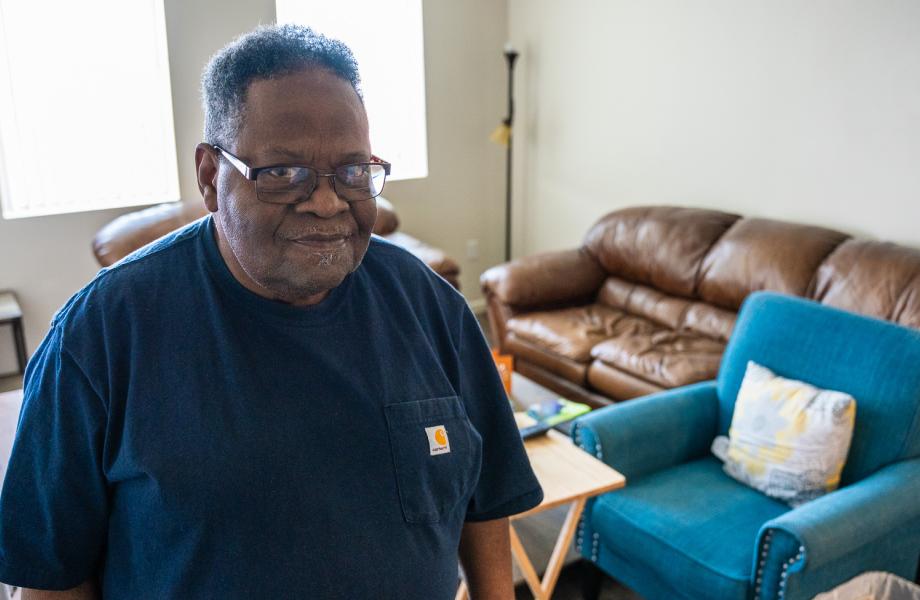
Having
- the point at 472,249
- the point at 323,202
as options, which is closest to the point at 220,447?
the point at 323,202

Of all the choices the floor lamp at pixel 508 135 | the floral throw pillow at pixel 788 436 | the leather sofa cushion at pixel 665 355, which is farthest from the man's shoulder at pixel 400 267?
the floor lamp at pixel 508 135

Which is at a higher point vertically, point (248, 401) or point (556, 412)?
point (248, 401)

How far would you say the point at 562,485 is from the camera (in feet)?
6.79

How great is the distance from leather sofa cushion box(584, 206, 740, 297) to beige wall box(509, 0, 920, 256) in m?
0.29

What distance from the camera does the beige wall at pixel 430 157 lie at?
4.06 metres

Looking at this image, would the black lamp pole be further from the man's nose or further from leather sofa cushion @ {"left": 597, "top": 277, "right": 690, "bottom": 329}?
the man's nose

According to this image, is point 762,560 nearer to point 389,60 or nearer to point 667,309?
point 667,309

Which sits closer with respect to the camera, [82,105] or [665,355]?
[665,355]

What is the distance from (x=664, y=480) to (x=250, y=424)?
5.74 feet

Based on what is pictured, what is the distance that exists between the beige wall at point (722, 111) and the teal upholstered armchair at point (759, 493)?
1.35 metres

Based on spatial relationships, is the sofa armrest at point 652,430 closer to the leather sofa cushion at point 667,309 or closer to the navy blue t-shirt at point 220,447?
the leather sofa cushion at point 667,309

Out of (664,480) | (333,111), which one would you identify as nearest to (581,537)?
(664,480)

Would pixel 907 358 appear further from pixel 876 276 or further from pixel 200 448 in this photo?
pixel 200 448

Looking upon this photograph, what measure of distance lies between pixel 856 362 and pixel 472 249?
3411 mm
